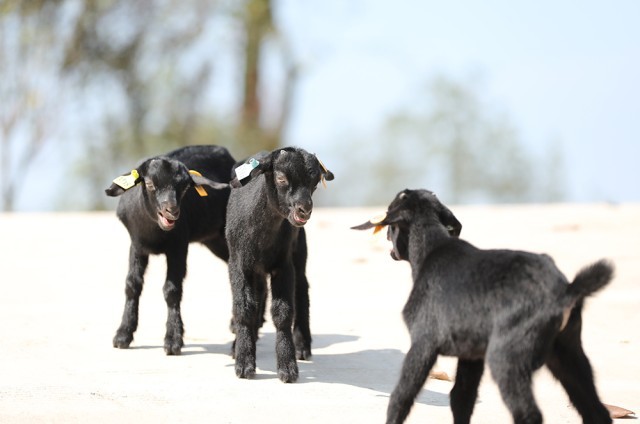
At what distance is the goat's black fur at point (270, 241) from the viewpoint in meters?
7.80

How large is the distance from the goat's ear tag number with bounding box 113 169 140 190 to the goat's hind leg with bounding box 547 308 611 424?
406 cm

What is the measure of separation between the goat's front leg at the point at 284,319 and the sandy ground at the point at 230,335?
164 mm

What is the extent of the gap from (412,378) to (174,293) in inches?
140

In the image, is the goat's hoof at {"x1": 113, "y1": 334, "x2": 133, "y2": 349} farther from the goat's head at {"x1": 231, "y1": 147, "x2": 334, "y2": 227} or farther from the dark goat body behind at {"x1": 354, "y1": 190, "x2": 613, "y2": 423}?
the dark goat body behind at {"x1": 354, "y1": 190, "x2": 613, "y2": 423}

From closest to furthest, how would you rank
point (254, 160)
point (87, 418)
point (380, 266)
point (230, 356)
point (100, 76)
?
point (87, 418) < point (254, 160) < point (230, 356) < point (380, 266) < point (100, 76)

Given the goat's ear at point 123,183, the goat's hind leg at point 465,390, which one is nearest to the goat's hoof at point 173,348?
the goat's ear at point 123,183

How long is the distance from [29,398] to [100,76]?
74.7 feet

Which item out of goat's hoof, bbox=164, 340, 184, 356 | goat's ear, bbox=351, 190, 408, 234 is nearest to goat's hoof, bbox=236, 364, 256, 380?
goat's hoof, bbox=164, 340, 184, 356

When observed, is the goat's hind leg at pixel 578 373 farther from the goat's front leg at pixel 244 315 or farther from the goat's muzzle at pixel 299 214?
the goat's front leg at pixel 244 315

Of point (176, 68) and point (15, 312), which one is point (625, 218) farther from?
point (176, 68)

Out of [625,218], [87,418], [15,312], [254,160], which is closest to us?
[87,418]

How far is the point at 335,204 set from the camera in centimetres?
3444

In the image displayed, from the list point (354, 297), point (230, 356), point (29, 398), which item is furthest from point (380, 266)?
point (29, 398)

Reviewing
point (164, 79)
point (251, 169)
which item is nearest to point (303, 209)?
point (251, 169)
